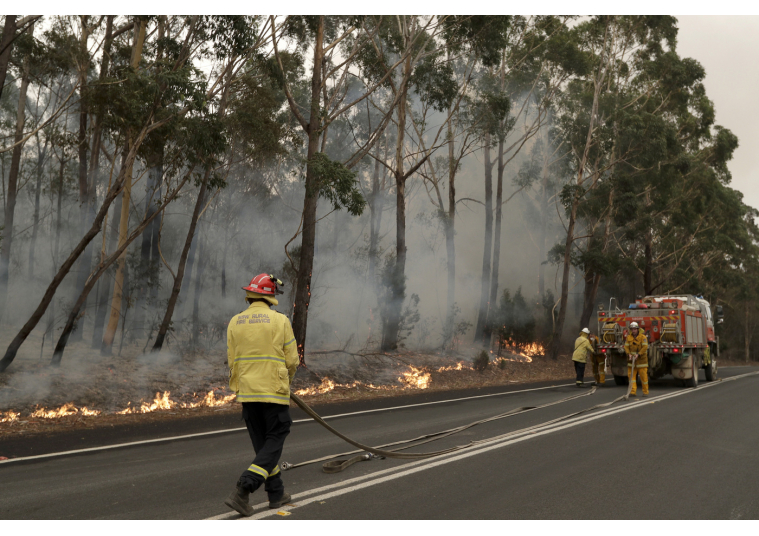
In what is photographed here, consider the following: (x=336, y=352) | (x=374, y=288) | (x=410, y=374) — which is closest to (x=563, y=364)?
(x=374, y=288)

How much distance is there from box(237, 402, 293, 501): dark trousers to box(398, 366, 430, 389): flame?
12753 mm

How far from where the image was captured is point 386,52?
21656 millimetres

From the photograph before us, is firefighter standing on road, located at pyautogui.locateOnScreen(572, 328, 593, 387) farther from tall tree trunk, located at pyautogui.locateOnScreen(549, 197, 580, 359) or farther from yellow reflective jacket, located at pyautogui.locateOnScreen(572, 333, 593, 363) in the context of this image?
tall tree trunk, located at pyautogui.locateOnScreen(549, 197, 580, 359)

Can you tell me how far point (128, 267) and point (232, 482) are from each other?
1738 centimetres

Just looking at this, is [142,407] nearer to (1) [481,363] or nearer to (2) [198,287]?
(1) [481,363]

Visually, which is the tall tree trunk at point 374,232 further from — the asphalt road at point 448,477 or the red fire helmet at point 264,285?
the red fire helmet at point 264,285

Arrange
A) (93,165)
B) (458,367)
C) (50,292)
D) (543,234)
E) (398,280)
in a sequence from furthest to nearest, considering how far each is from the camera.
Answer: (543,234), (398,280), (458,367), (93,165), (50,292)

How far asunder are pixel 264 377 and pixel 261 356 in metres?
0.16

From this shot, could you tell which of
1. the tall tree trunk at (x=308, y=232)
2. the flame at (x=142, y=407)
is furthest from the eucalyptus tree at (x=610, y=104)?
the flame at (x=142, y=407)

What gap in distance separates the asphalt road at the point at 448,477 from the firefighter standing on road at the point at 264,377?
0.37m

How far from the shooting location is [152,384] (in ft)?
42.6

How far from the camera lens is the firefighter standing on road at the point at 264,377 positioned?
471 centimetres

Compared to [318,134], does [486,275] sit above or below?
below

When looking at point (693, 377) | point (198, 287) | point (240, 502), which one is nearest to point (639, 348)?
point (693, 377)
